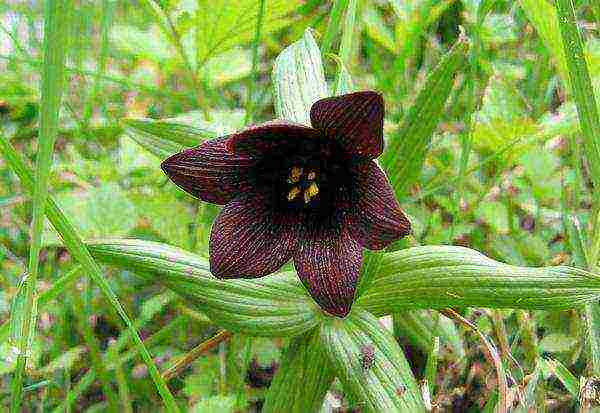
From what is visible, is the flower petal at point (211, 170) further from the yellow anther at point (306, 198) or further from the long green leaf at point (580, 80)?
the long green leaf at point (580, 80)

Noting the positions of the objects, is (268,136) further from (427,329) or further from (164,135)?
(427,329)

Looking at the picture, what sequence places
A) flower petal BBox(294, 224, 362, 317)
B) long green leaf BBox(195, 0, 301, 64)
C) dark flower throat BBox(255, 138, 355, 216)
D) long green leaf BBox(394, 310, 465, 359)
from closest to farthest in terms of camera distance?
flower petal BBox(294, 224, 362, 317) → dark flower throat BBox(255, 138, 355, 216) → long green leaf BBox(394, 310, 465, 359) → long green leaf BBox(195, 0, 301, 64)

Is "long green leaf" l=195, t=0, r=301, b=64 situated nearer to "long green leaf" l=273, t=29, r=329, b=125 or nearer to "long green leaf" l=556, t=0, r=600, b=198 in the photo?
"long green leaf" l=273, t=29, r=329, b=125

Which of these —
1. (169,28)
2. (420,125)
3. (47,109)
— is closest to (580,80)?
(420,125)

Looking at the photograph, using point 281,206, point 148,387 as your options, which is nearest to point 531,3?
point 281,206

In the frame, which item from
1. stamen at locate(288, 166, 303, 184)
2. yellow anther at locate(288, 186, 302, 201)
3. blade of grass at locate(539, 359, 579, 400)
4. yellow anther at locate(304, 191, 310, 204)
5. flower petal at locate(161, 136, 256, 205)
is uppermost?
flower petal at locate(161, 136, 256, 205)

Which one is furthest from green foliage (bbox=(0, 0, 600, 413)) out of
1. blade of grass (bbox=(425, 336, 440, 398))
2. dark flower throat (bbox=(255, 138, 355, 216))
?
dark flower throat (bbox=(255, 138, 355, 216))
